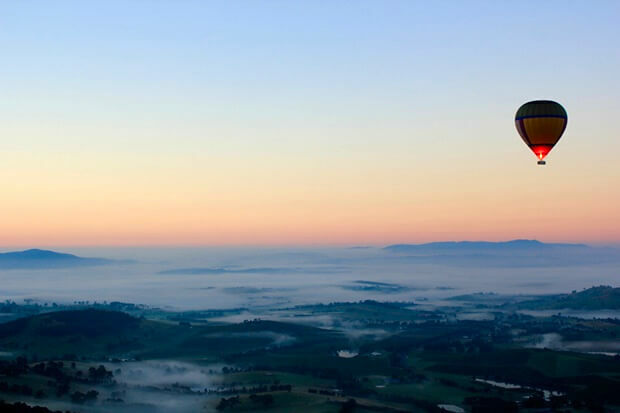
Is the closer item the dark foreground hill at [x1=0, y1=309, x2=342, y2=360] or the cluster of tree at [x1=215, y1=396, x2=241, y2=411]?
the cluster of tree at [x1=215, y1=396, x2=241, y2=411]

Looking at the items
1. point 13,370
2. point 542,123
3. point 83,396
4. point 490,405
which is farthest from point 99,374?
point 542,123

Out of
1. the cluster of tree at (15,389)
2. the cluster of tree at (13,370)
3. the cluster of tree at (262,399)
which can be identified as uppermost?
the cluster of tree at (13,370)

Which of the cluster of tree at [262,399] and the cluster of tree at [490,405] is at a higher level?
the cluster of tree at [262,399]

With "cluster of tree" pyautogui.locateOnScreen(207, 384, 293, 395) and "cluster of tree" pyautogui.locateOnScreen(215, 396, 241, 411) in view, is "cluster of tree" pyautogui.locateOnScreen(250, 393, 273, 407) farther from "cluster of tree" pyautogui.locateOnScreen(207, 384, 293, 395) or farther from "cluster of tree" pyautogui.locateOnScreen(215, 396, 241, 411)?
"cluster of tree" pyautogui.locateOnScreen(207, 384, 293, 395)

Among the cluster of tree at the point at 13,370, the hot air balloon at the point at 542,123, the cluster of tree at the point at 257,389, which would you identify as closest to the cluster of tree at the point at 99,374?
the cluster of tree at the point at 13,370

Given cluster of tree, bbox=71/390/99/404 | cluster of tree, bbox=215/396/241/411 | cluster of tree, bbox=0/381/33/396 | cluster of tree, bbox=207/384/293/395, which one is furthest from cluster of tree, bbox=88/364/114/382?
cluster of tree, bbox=215/396/241/411

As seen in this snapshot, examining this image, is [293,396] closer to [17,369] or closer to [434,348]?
[17,369]

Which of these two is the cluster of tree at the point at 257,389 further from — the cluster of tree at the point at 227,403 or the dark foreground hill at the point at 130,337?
the dark foreground hill at the point at 130,337

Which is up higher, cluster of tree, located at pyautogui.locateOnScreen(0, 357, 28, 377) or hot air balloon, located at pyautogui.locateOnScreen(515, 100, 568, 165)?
hot air balloon, located at pyautogui.locateOnScreen(515, 100, 568, 165)

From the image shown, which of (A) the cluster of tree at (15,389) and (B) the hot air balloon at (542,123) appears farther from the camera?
(A) the cluster of tree at (15,389)

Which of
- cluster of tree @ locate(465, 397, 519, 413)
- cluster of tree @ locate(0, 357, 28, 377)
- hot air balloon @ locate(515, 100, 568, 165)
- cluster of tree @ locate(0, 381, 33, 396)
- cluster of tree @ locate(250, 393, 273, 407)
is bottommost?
cluster of tree @ locate(465, 397, 519, 413)
